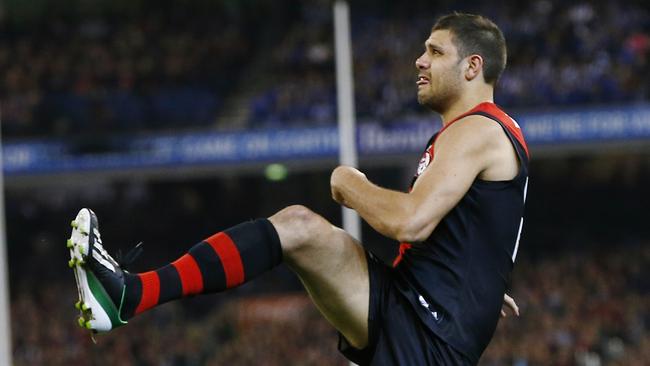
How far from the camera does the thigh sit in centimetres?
379

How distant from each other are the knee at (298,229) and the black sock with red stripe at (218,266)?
2 cm

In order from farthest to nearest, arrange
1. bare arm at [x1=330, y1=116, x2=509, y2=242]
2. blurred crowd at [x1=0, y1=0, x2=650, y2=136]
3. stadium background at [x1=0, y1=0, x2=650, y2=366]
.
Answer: blurred crowd at [x1=0, y1=0, x2=650, y2=136] < stadium background at [x1=0, y1=0, x2=650, y2=366] < bare arm at [x1=330, y1=116, x2=509, y2=242]

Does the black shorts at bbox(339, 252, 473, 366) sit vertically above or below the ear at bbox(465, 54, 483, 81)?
below

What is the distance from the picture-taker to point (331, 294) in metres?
3.92

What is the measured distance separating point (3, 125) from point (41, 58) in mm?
1842

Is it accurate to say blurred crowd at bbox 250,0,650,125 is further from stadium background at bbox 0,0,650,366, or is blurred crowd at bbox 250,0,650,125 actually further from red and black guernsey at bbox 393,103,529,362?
red and black guernsey at bbox 393,103,529,362

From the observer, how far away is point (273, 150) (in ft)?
47.6

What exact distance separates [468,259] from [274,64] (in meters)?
12.5

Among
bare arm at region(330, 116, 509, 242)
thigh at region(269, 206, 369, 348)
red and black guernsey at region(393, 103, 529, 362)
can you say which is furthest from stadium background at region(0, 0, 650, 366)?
bare arm at region(330, 116, 509, 242)

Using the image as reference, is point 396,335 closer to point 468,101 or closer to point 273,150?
point 468,101

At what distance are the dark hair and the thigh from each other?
0.76 metres

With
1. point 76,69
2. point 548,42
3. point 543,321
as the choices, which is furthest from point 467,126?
point 76,69

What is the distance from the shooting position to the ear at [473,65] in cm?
401

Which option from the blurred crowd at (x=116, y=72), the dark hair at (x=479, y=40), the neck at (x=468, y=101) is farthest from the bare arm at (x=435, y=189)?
the blurred crowd at (x=116, y=72)
